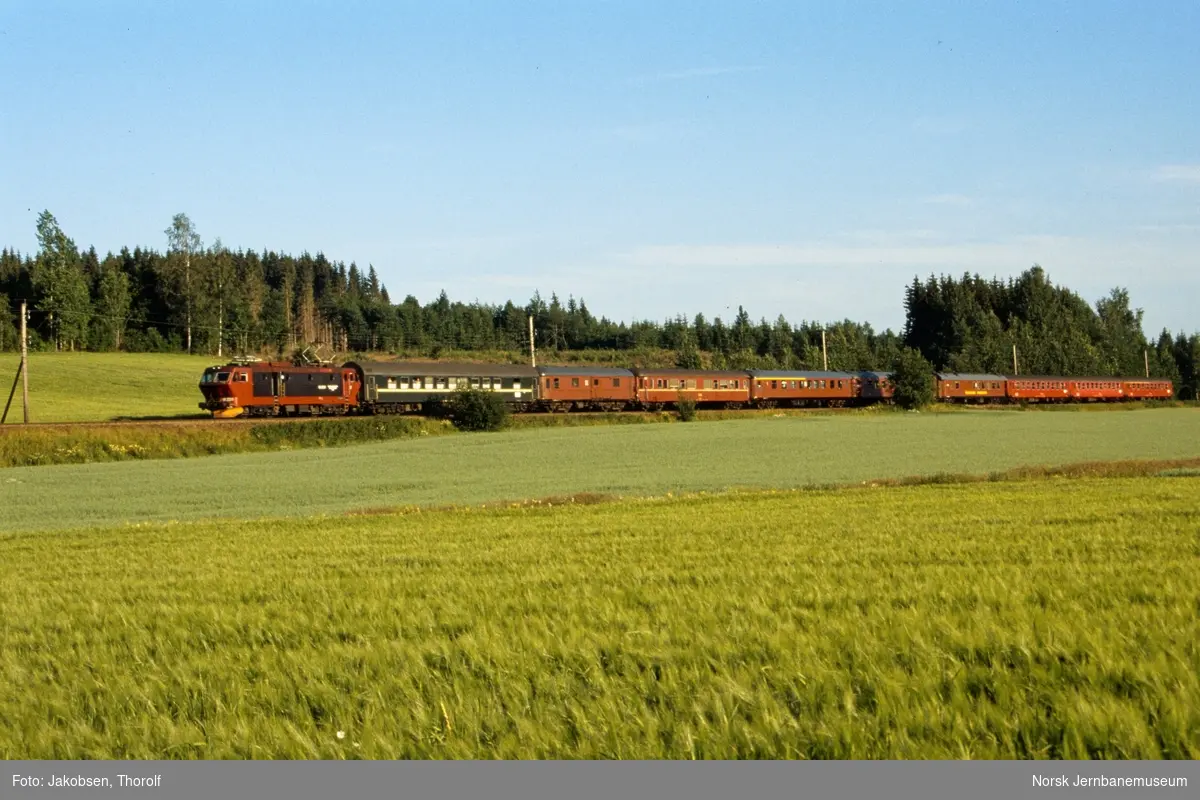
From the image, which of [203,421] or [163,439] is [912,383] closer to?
[203,421]

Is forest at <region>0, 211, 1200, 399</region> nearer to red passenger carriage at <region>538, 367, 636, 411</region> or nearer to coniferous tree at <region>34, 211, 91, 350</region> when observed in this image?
coniferous tree at <region>34, 211, 91, 350</region>

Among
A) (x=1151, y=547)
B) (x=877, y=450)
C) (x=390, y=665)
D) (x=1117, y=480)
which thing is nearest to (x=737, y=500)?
(x=1117, y=480)

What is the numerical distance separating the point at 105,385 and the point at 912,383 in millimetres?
68574

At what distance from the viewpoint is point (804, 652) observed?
22.0 feet

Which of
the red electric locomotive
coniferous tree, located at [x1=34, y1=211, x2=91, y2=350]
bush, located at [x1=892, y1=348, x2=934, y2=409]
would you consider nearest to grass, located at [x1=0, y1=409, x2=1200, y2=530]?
the red electric locomotive

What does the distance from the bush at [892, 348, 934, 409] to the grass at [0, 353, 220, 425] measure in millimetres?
53486

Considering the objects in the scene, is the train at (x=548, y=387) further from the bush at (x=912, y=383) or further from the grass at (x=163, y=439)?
the grass at (x=163, y=439)

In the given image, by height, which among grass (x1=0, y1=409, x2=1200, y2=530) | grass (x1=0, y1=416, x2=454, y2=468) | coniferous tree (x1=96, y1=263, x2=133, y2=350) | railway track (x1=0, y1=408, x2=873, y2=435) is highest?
coniferous tree (x1=96, y1=263, x2=133, y2=350)

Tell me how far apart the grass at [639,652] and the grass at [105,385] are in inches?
2384

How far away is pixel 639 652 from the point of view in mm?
7039

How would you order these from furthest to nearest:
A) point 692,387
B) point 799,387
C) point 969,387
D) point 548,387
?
point 969,387, point 799,387, point 692,387, point 548,387

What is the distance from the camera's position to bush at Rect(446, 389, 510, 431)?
5969 centimetres

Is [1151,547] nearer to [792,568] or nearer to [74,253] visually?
[792,568]

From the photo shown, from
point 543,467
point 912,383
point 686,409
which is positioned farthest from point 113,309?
point 543,467
